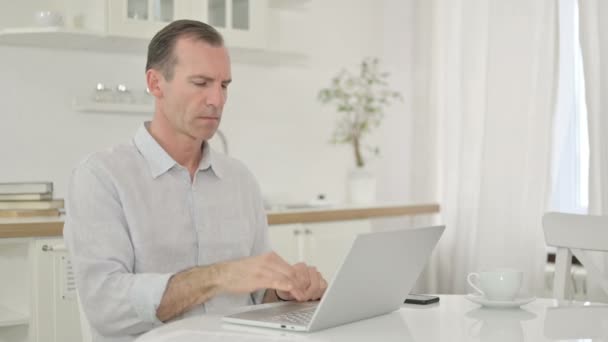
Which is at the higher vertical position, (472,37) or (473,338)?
(472,37)

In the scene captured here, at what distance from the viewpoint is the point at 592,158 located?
3656mm

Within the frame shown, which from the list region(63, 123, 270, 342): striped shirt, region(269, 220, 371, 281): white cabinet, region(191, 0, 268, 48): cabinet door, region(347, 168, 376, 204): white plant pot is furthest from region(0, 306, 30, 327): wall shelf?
region(347, 168, 376, 204): white plant pot

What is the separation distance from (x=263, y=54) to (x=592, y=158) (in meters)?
1.53

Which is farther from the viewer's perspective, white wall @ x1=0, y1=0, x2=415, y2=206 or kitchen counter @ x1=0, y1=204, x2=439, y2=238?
white wall @ x1=0, y1=0, x2=415, y2=206

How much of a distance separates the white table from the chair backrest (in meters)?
0.45

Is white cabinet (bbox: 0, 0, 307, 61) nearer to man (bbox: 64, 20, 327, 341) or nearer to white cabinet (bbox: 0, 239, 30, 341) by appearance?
white cabinet (bbox: 0, 239, 30, 341)

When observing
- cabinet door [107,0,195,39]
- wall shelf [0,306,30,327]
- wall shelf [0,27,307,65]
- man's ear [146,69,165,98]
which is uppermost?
cabinet door [107,0,195,39]

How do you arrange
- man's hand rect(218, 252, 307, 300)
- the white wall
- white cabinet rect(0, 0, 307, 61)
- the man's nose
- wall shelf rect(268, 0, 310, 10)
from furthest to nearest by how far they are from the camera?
wall shelf rect(268, 0, 310, 10) < the white wall < white cabinet rect(0, 0, 307, 61) < the man's nose < man's hand rect(218, 252, 307, 300)

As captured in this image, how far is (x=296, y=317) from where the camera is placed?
1548 mm

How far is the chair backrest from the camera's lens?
222 centimetres

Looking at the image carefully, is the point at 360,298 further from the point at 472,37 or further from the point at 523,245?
the point at 472,37

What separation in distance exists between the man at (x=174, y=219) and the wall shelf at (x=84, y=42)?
1.55 m

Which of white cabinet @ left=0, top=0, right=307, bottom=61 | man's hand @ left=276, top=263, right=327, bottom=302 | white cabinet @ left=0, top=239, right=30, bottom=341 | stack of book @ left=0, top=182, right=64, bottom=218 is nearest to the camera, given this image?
man's hand @ left=276, top=263, right=327, bottom=302

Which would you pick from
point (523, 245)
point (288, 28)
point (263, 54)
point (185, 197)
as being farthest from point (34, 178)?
point (523, 245)
